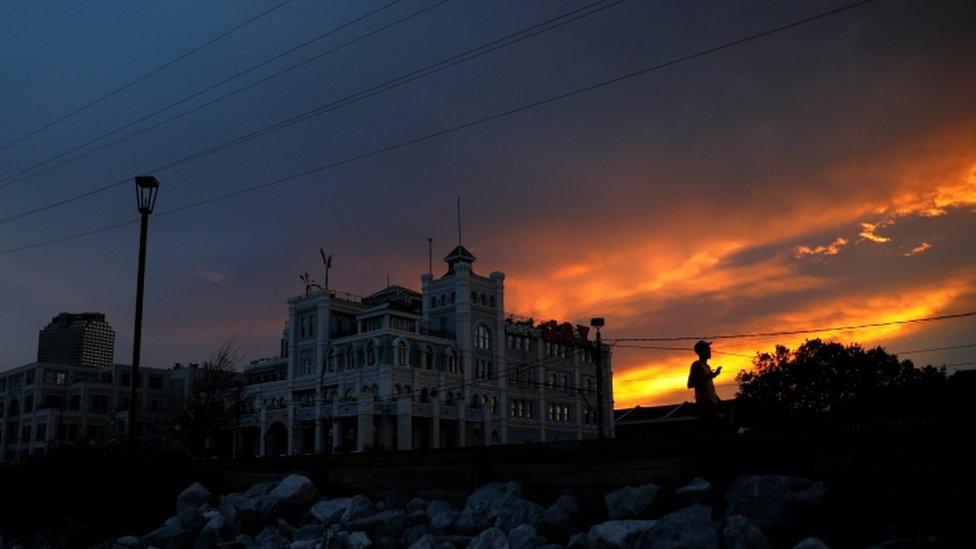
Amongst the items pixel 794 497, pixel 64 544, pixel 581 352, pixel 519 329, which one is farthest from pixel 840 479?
pixel 581 352

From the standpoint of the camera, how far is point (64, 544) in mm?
18984

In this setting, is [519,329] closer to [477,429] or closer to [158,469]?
[477,429]

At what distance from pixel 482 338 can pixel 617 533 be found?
2856 inches

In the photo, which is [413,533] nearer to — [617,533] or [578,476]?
[578,476]

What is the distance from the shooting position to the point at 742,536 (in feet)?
35.2

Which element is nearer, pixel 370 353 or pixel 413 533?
pixel 413 533

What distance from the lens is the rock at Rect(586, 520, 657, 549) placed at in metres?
11.7

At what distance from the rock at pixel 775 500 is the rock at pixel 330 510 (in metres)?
7.44

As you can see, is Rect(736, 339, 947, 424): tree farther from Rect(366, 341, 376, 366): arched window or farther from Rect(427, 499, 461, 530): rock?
Rect(427, 499, 461, 530): rock

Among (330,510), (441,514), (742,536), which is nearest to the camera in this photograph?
(742,536)

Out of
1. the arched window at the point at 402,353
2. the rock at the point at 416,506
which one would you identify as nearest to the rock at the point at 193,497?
the rock at the point at 416,506

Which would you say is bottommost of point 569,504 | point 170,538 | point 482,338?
point 170,538

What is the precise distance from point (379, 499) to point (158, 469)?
7.68 m

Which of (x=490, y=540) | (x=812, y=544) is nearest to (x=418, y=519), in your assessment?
(x=490, y=540)
